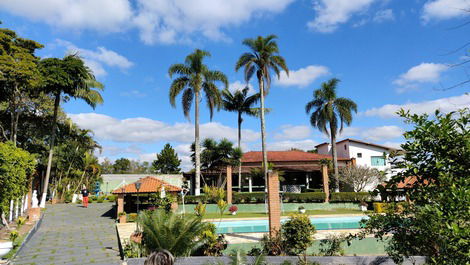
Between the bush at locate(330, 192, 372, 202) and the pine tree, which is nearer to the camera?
the bush at locate(330, 192, 372, 202)

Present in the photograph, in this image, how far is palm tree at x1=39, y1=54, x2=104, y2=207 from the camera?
24.3m

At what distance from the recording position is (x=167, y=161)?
56.4 metres

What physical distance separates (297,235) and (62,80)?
21938mm

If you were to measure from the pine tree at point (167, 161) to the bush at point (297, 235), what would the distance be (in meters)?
48.0

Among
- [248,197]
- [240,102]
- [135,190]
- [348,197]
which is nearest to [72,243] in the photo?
[135,190]

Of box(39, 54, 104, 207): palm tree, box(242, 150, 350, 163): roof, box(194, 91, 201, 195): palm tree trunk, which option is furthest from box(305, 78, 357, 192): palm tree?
box(39, 54, 104, 207): palm tree

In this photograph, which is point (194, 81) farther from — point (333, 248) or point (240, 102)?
point (333, 248)

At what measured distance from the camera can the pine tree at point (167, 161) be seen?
5631 centimetres

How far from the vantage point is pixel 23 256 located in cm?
1075

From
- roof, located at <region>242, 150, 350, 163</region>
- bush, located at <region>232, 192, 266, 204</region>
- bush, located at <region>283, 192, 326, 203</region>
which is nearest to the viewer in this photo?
bush, located at <region>232, 192, 266, 204</region>

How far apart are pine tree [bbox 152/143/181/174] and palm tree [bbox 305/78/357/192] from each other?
1146 inches

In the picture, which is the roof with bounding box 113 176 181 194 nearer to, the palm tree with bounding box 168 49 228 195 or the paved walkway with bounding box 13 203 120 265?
the paved walkway with bounding box 13 203 120 265

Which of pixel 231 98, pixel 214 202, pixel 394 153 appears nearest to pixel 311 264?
pixel 394 153

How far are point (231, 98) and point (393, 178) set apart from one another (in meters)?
35.9
